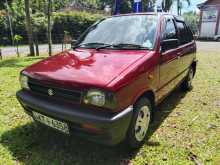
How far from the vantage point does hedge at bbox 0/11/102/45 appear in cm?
2338

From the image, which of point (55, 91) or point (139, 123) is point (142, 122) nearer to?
point (139, 123)

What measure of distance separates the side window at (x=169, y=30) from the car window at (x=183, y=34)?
33cm

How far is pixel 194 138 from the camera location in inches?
140

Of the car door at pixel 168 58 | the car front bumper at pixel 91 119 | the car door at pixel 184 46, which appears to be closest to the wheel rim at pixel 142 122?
the car front bumper at pixel 91 119

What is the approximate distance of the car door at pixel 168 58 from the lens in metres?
3.68

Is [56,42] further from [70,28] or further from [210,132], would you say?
[210,132]

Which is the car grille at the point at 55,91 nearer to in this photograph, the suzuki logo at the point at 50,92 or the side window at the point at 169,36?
the suzuki logo at the point at 50,92

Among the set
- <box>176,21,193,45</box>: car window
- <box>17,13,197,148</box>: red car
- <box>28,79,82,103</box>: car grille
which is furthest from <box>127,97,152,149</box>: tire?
<box>176,21,193,45</box>: car window

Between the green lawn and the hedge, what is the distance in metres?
20.6

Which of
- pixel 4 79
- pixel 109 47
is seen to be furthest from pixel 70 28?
pixel 109 47

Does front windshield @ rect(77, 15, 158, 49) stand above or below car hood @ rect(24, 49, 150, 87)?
above

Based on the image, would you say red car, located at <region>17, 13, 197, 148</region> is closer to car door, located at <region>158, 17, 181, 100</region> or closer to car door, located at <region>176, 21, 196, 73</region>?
car door, located at <region>158, 17, 181, 100</region>

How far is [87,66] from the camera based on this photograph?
3.01 meters

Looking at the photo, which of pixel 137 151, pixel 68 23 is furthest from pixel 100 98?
pixel 68 23
